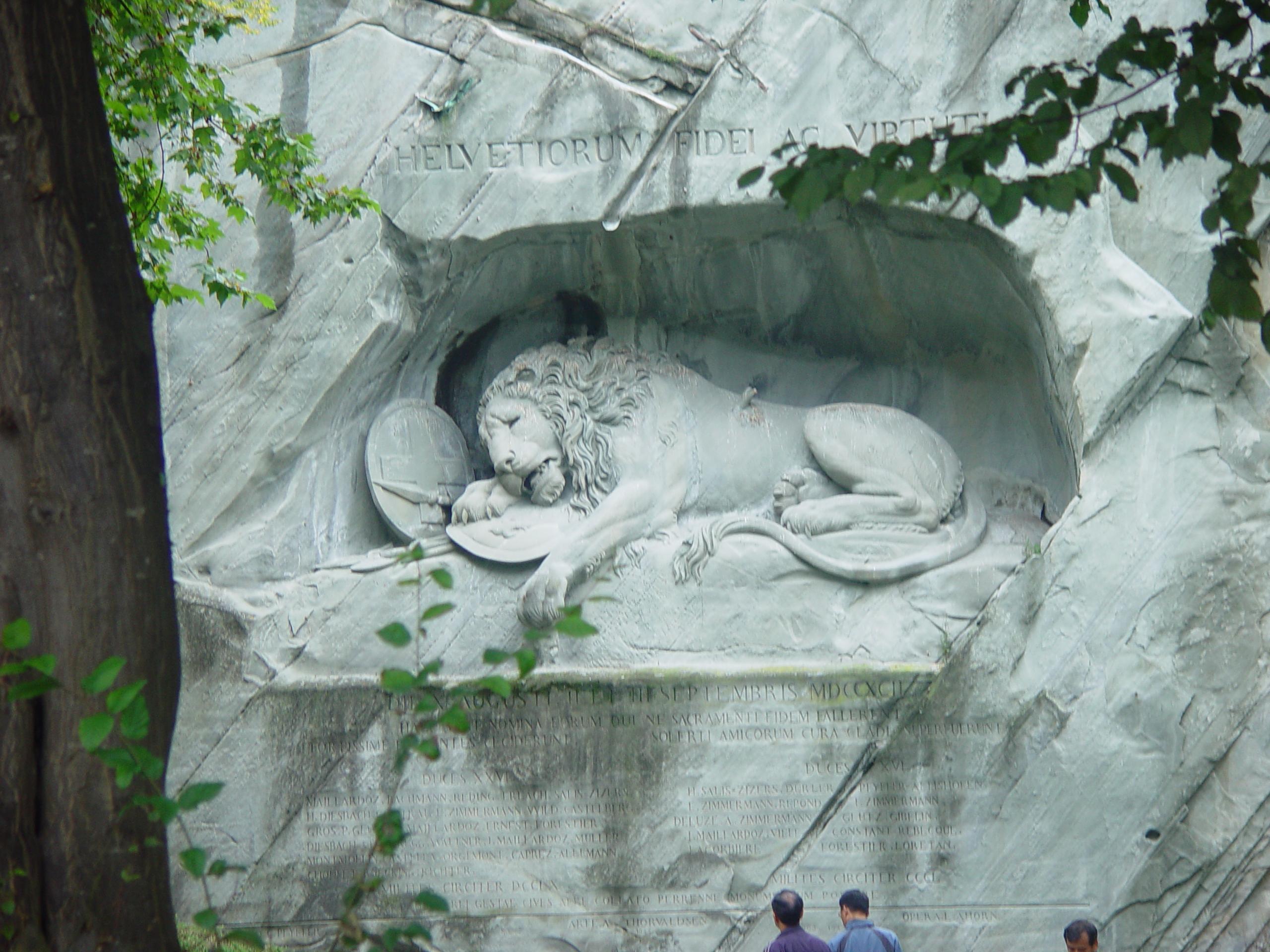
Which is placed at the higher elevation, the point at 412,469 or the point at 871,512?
the point at 412,469

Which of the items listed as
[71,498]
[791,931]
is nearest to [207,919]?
[71,498]

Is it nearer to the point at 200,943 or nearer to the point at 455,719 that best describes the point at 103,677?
the point at 455,719

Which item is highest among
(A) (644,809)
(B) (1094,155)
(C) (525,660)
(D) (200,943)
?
(B) (1094,155)

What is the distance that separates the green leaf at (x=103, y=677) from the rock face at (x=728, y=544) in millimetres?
3717

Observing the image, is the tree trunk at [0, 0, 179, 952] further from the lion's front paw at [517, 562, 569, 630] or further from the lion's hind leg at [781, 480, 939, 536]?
the lion's hind leg at [781, 480, 939, 536]

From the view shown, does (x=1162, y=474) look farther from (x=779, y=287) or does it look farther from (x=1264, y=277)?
(x=779, y=287)

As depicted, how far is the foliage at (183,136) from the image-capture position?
236 inches

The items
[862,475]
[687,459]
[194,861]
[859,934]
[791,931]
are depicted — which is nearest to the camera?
[194,861]

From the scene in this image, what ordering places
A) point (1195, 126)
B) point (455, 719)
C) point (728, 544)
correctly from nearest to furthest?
point (455, 719)
point (1195, 126)
point (728, 544)

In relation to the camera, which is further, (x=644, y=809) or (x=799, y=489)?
(x=799, y=489)

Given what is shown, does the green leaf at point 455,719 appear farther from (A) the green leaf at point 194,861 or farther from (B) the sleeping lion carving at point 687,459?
(B) the sleeping lion carving at point 687,459

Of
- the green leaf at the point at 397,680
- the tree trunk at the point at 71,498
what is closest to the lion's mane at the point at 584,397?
the tree trunk at the point at 71,498

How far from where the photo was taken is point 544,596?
673 centimetres

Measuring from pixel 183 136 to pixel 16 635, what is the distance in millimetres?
4198
